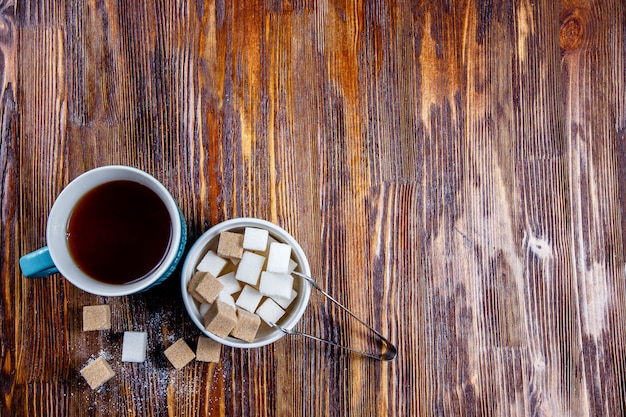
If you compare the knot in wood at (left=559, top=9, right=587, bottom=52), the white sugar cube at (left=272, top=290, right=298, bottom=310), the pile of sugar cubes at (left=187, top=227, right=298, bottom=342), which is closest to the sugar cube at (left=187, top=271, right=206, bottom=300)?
the pile of sugar cubes at (left=187, top=227, right=298, bottom=342)

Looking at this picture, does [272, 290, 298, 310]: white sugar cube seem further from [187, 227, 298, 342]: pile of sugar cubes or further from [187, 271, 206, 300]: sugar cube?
[187, 271, 206, 300]: sugar cube

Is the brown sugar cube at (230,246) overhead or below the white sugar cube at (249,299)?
overhead

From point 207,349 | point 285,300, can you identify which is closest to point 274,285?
point 285,300

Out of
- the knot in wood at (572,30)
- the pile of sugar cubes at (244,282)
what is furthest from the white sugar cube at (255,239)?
the knot in wood at (572,30)

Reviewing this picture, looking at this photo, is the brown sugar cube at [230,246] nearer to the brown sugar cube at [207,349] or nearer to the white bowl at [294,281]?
the white bowl at [294,281]

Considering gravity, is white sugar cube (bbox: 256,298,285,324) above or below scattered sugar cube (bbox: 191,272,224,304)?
below

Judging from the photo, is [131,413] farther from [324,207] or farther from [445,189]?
[445,189]

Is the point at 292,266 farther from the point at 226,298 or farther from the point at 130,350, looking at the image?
the point at 130,350
